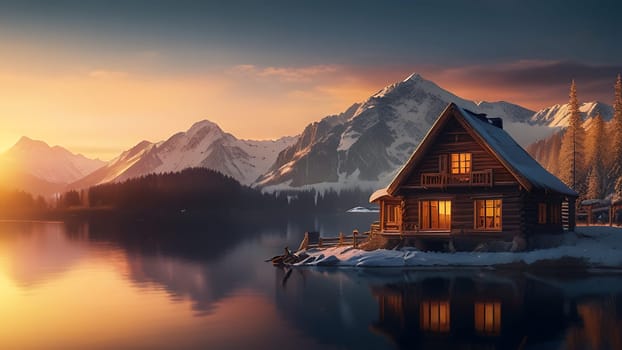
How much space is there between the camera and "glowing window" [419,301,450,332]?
78.6 feet

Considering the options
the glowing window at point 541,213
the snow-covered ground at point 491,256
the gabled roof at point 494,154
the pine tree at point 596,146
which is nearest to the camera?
the snow-covered ground at point 491,256

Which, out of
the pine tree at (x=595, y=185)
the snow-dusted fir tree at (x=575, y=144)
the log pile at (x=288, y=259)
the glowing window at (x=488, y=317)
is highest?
the snow-dusted fir tree at (x=575, y=144)

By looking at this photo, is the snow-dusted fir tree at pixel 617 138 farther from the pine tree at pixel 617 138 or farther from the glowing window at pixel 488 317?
the glowing window at pixel 488 317

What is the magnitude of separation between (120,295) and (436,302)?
55.5 ft

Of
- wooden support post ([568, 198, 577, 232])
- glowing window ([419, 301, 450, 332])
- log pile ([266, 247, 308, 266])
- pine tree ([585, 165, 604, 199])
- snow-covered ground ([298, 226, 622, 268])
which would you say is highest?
pine tree ([585, 165, 604, 199])

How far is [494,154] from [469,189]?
335 centimetres

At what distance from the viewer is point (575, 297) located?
98.4 feet

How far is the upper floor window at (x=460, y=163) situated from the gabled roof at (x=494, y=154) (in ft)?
5.57

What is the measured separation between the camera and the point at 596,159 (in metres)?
99.6

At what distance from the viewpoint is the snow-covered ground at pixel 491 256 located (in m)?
41.3

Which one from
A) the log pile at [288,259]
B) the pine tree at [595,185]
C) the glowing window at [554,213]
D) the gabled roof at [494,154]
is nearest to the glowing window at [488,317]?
the gabled roof at [494,154]

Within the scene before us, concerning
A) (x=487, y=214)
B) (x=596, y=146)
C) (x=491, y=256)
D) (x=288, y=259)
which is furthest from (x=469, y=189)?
(x=596, y=146)

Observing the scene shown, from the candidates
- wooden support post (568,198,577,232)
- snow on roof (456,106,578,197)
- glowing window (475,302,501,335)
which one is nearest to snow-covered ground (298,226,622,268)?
snow on roof (456,106,578,197)

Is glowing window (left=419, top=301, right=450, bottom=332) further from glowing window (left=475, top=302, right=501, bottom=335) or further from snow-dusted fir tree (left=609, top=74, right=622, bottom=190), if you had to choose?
snow-dusted fir tree (left=609, top=74, right=622, bottom=190)
